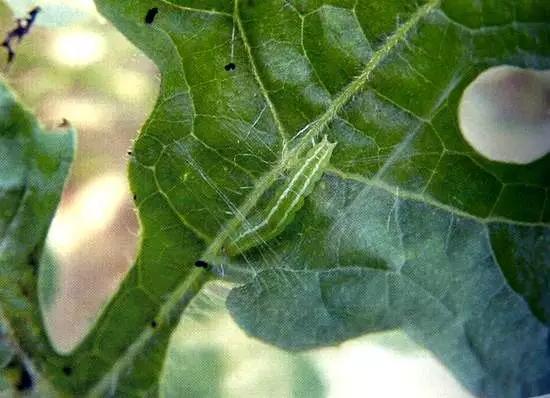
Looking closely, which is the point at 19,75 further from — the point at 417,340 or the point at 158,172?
the point at 417,340

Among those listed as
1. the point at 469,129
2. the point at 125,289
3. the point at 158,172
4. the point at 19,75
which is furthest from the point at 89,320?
the point at 469,129

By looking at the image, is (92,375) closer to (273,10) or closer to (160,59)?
(160,59)

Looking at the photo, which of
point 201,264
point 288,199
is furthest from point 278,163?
point 201,264

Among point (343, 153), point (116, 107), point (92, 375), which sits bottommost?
point (92, 375)

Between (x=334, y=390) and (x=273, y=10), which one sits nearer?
Result: (x=273, y=10)

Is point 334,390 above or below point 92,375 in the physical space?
below

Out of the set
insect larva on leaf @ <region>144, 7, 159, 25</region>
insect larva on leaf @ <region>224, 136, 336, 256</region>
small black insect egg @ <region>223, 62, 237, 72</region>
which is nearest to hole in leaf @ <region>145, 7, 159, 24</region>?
insect larva on leaf @ <region>144, 7, 159, 25</region>
